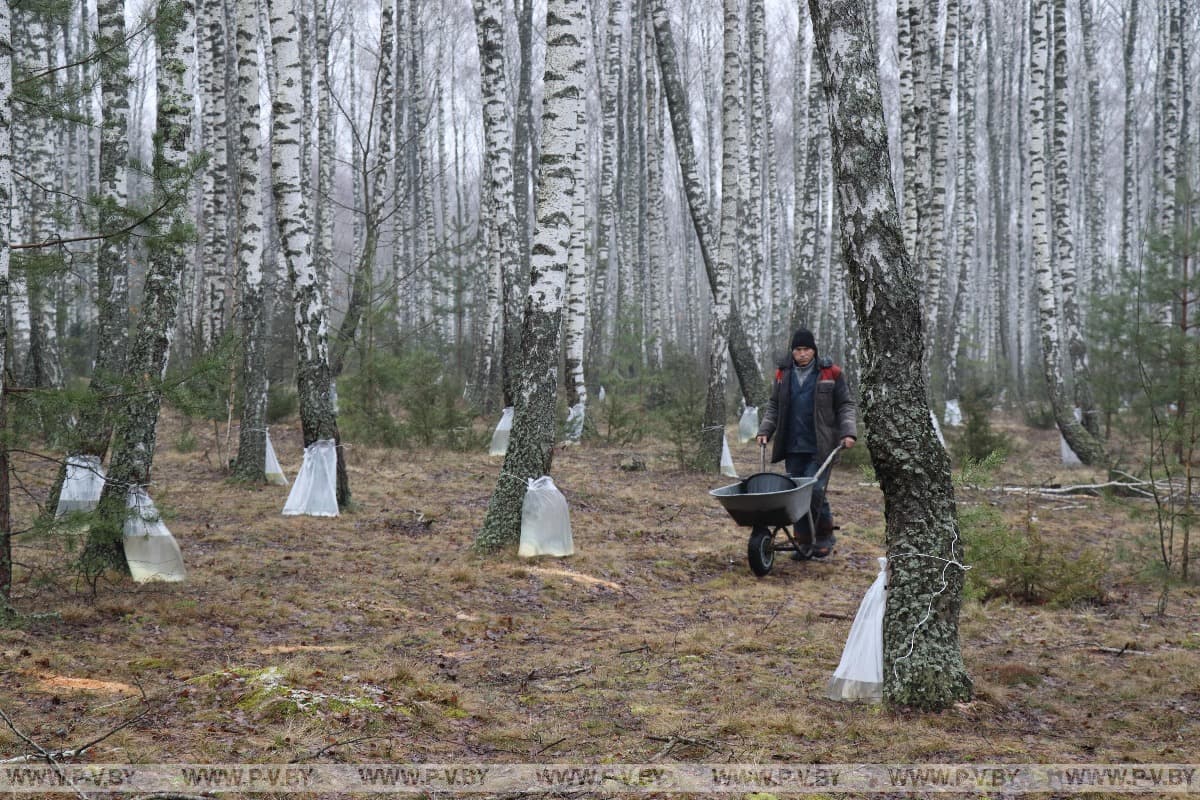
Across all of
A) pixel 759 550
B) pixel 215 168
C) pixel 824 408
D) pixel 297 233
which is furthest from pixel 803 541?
pixel 215 168

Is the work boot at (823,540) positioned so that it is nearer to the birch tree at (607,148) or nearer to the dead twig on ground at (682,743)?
the dead twig on ground at (682,743)

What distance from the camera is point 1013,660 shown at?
15.5 ft

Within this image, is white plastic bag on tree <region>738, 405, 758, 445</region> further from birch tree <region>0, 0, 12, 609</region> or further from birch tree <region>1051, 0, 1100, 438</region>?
birch tree <region>0, 0, 12, 609</region>

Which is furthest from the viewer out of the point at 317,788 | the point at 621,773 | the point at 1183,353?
the point at 1183,353

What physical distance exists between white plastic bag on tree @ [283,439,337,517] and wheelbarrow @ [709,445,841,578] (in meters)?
3.85

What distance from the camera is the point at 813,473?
290 inches

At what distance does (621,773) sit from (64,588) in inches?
142

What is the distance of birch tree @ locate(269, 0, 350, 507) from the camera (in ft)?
27.2

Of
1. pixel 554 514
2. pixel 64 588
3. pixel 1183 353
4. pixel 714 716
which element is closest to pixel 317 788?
pixel 714 716

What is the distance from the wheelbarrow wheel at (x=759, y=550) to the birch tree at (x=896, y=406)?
9.64 feet

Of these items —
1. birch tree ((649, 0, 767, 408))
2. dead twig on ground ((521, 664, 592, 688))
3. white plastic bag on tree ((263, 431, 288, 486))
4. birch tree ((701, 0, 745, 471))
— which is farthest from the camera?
birch tree ((649, 0, 767, 408))

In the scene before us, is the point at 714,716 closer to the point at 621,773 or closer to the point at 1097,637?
the point at 621,773

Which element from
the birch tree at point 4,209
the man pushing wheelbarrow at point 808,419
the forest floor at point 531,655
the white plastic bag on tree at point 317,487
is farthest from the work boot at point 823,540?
the birch tree at point 4,209

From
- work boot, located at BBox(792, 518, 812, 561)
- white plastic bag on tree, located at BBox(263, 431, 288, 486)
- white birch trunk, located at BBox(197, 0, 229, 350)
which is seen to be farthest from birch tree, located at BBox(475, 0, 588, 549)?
white birch trunk, located at BBox(197, 0, 229, 350)
